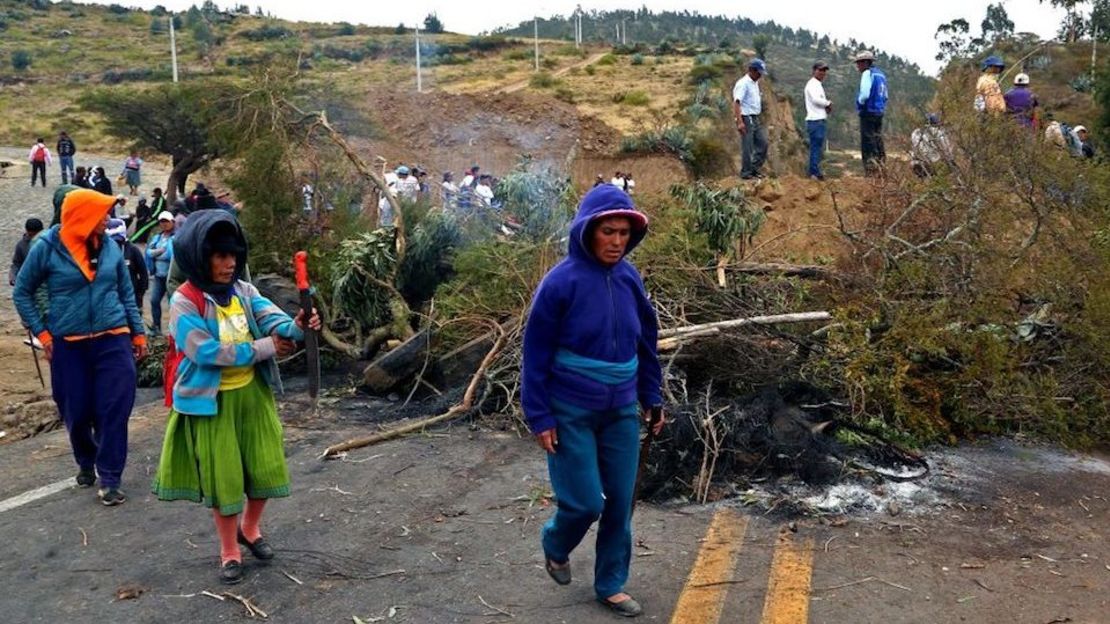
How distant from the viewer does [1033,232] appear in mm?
6832

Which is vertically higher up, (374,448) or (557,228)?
(557,228)

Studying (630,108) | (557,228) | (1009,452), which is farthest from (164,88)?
(1009,452)

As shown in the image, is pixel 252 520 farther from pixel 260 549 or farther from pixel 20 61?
pixel 20 61

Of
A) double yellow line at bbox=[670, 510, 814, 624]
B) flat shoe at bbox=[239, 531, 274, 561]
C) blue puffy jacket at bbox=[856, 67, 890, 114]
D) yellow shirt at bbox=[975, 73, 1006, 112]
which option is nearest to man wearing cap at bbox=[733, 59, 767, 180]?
blue puffy jacket at bbox=[856, 67, 890, 114]

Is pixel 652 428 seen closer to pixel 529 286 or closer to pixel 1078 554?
pixel 1078 554

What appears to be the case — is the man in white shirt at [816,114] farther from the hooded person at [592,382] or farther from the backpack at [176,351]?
the backpack at [176,351]

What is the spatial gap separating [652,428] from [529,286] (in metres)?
3.53

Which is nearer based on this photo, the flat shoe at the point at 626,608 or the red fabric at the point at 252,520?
the flat shoe at the point at 626,608

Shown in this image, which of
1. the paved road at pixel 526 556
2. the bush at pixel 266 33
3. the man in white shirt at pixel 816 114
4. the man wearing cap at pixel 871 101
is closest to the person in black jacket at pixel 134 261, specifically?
the paved road at pixel 526 556

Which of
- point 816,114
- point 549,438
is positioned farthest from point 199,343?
point 816,114

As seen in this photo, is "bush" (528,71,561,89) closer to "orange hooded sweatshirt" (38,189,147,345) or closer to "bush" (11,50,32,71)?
"orange hooded sweatshirt" (38,189,147,345)

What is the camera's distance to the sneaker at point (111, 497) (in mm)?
5457

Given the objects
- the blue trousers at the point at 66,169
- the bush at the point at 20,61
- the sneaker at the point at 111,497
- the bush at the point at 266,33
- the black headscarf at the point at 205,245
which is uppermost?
the bush at the point at 266,33

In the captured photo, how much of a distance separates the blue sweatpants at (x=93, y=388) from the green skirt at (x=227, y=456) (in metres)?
1.44
